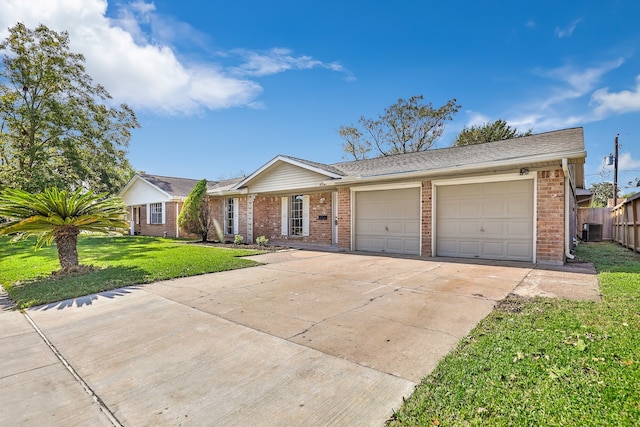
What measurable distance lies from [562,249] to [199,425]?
884 centimetres

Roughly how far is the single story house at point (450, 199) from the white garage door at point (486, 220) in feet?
0.08

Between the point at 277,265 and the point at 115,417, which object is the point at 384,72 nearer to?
the point at 277,265

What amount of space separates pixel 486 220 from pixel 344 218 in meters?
4.76

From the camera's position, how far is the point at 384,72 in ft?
46.7

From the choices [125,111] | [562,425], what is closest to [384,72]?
[562,425]

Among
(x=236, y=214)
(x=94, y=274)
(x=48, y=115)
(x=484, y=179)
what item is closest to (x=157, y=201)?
(x=236, y=214)

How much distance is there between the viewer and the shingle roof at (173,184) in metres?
20.5

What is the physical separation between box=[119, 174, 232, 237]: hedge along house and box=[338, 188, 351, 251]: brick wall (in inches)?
361

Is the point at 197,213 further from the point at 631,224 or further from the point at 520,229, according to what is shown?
the point at 631,224

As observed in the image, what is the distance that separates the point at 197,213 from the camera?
1516cm

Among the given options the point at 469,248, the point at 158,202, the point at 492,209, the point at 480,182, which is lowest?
the point at 469,248

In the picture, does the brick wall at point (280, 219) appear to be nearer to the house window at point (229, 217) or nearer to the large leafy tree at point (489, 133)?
the house window at point (229, 217)

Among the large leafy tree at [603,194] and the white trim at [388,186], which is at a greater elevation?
the large leafy tree at [603,194]

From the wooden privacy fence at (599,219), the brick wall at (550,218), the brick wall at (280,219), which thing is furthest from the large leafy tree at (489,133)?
the brick wall at (550,218)
